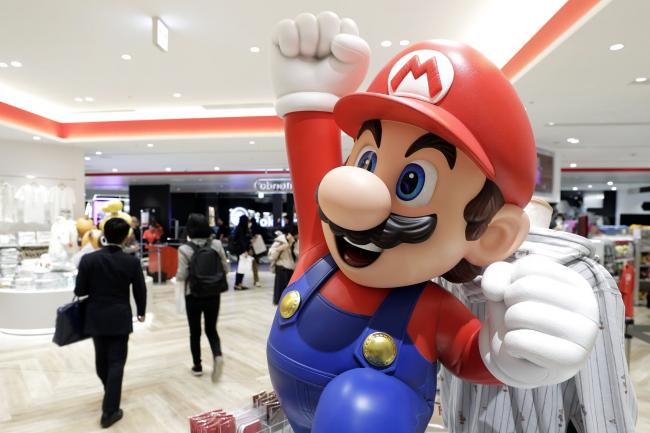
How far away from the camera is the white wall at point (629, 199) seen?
52.8 ft

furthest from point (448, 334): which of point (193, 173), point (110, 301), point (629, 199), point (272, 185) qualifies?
point (629, 199)

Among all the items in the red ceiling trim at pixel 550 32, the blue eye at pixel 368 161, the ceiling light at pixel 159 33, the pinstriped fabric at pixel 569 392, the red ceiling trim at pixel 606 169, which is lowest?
the pinstriped fabric at pixel 569 392

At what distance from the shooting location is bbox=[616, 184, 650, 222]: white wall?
52.8 feet

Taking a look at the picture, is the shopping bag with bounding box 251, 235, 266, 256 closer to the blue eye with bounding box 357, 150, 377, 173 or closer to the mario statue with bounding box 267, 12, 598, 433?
the mario statue with bounding box 267, 12, 598, 433

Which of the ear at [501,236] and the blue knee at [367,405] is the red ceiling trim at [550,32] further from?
the blue knee at [367,405]

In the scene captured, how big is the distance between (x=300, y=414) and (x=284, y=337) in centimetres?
19

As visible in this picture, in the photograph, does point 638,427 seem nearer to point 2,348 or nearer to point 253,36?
point 253,36

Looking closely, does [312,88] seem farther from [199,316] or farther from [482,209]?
[199,316]

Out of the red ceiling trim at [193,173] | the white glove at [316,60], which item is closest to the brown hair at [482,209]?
the white glove at [316,60]

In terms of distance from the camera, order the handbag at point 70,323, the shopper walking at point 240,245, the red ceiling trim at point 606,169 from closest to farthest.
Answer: the handbag at point 70,323, the shopper walking at point 240,245, the red ceiling trim at point 606,169

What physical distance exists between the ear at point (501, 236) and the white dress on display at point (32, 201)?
8.47m

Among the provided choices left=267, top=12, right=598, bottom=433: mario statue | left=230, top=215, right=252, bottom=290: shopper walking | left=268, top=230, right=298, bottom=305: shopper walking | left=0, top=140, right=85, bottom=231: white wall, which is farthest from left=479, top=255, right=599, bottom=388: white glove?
left=0, top=140, right=85, bottom=231: white wall

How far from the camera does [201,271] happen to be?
11.0ft

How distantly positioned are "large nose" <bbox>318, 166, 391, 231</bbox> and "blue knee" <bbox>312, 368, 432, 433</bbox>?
32 centimetres
